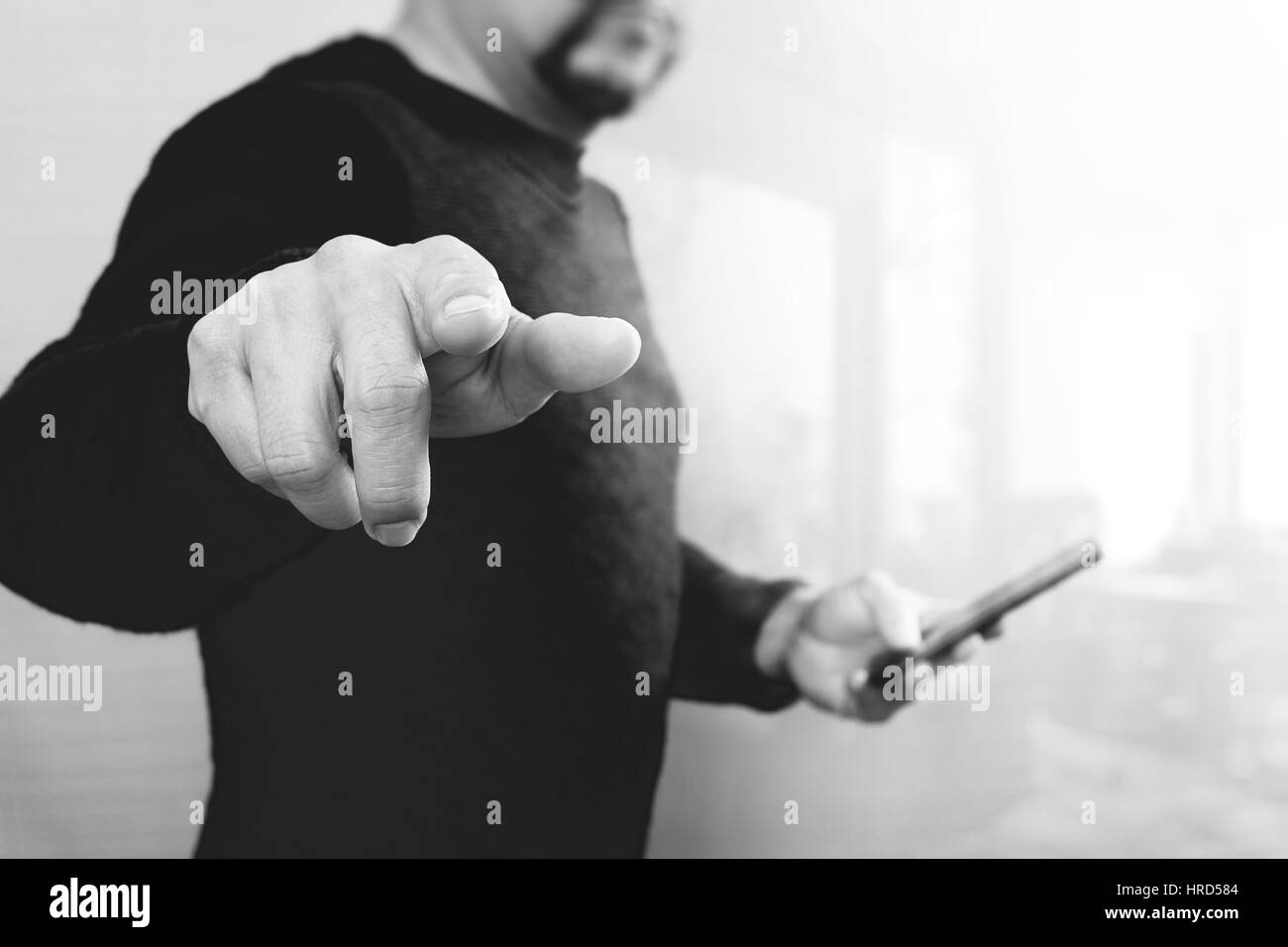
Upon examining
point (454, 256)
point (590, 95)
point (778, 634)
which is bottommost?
point (778, 634)

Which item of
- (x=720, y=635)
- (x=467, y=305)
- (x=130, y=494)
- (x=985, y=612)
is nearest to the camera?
(x=467, y=305)

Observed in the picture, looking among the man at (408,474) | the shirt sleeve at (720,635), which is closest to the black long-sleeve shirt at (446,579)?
the man at (408,474)

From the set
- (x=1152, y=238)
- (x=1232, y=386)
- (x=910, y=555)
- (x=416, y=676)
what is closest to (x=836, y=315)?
(x=910, y=555)

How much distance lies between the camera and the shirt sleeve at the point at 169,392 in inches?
15.8

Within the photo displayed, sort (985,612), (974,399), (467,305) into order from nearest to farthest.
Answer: (467,305) < (985,612) < (974,399)

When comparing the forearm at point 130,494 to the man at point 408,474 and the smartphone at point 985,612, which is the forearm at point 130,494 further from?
the smartphone at point 985,612

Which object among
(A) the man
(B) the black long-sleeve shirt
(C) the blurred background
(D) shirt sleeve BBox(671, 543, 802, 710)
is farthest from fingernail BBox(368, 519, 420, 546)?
(C) the blurred background

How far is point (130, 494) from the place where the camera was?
426 mm

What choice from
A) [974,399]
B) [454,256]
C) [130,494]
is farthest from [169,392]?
[974,399]

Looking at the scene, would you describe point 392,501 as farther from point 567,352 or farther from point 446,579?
point 446,579

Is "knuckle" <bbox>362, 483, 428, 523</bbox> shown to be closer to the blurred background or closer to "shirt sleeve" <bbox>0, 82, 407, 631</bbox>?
"shirt sleeve" <bbox>0, 82, 407, 631</bbox>

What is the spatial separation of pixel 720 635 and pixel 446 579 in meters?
0.33

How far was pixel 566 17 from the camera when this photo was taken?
81 cm
